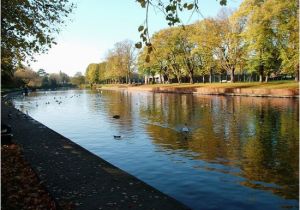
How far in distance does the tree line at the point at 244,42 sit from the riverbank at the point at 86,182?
99.2 feet

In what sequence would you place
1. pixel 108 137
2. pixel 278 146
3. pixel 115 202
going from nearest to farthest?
pixel 115 202 → pixel 278 146 → pixel 108 137

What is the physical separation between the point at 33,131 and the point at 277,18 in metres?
50.0

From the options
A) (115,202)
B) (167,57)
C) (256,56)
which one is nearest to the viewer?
(115,202)

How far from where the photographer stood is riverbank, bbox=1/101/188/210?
34.8 ft

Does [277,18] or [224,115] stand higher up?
[277,18]

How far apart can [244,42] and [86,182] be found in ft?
225

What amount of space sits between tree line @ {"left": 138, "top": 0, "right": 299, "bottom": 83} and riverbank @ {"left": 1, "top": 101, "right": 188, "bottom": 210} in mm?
30236

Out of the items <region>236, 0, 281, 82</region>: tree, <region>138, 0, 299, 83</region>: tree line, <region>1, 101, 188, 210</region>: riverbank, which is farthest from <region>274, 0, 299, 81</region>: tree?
<region>1, 101, 188, 210</region>: riverbank

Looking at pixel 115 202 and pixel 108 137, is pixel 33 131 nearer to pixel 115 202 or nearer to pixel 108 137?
pixel 108 137

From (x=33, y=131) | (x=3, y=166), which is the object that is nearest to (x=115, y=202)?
(x=3, y=166)

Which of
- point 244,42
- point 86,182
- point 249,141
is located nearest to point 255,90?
point 244,42

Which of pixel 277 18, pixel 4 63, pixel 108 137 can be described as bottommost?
pixel 108 137

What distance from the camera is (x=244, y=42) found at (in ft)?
249

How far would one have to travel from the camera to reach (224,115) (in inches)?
1380
